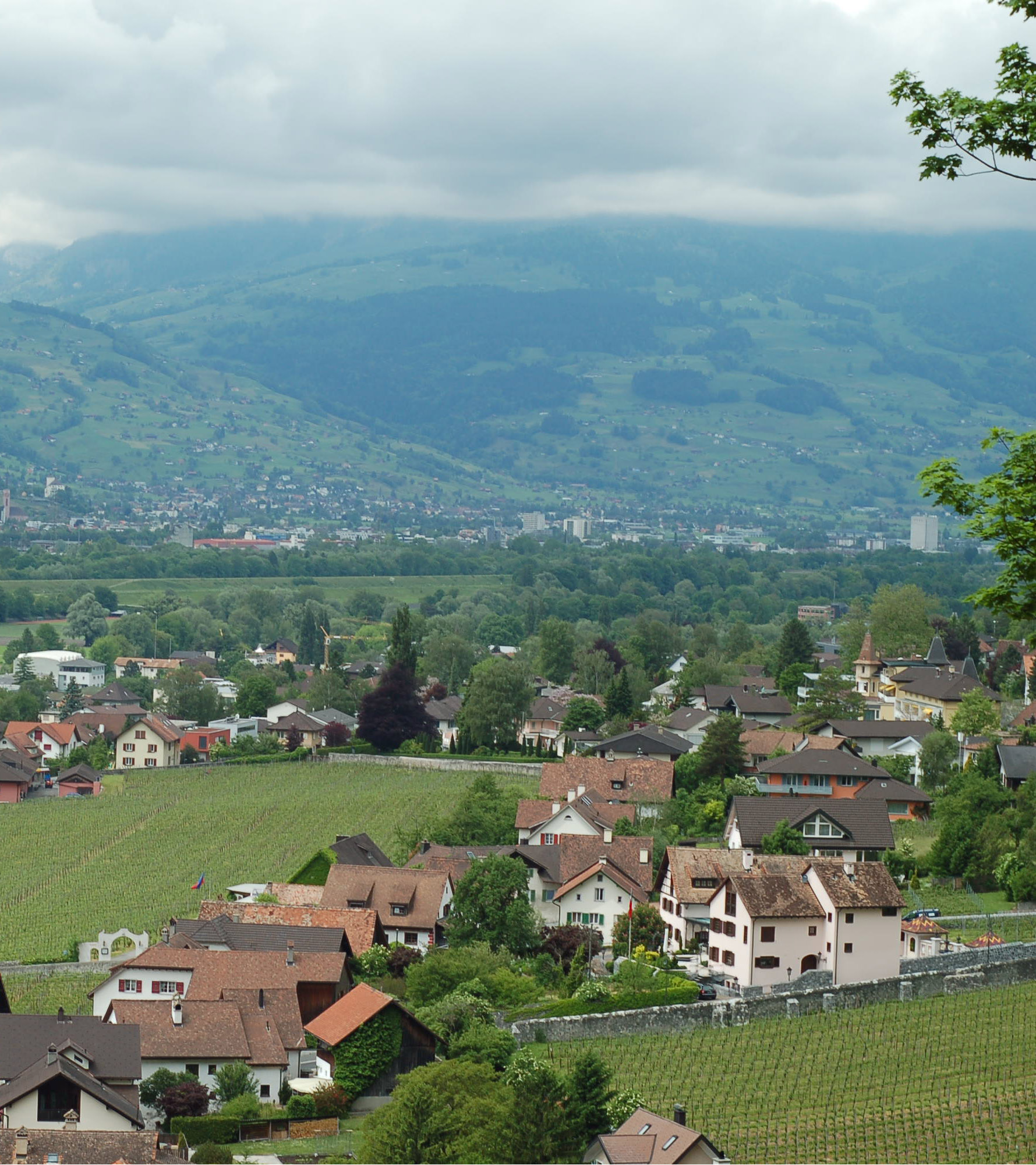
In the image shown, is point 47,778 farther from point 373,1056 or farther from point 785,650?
point 373,1056

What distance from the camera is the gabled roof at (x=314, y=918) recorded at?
41.3 metres

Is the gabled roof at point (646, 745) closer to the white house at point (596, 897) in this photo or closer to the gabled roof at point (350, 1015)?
the white house at point (596, 897)

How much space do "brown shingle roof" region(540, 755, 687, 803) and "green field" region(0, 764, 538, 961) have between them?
174 centimetres

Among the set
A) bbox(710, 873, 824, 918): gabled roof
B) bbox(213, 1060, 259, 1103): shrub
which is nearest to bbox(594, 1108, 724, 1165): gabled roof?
bbox(213, 1060, 259, 1103): shrub

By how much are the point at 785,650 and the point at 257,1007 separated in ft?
185

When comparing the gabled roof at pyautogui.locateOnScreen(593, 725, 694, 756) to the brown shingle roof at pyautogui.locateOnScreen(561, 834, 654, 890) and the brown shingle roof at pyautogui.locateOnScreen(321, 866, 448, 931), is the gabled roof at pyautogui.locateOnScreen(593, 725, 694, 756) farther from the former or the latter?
the brown shingle roof at pyautogui.locateOnScreen(321, 866, 448, 931)

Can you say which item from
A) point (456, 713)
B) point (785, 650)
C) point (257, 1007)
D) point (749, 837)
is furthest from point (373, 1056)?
point (785, 650)

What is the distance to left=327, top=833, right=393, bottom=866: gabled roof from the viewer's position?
4775 centimetres

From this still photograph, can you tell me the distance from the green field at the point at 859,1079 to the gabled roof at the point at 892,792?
18293 millimetres

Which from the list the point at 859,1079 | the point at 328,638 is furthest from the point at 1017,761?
the point at 328,638

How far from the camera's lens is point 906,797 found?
56625 mm

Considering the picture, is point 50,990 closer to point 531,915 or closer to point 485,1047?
point 531,915

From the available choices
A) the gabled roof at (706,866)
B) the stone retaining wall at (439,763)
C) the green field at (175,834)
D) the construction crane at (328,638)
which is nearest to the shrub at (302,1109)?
the gabled roof at (706,866)

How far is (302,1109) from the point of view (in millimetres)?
31125
